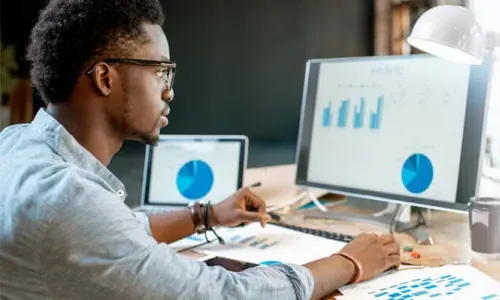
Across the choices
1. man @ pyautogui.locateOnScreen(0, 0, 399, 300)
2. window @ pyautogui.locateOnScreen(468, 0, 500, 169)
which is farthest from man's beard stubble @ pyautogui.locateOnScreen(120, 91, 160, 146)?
window @ pyautogui.locateOnScreen(468, 0, 500, 169)

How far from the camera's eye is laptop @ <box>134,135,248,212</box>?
1.56 metres

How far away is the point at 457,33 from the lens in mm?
1119

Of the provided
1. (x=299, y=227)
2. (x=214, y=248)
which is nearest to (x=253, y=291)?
(x=214, y=248)

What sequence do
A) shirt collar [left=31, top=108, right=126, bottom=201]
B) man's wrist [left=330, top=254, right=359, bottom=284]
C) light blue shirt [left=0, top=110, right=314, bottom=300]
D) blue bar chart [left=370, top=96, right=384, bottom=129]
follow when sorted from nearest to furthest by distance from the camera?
light blue shirt [left=0, top=110, right=314, bottom=300] < shirt collar [left=31, top=108, right=126, bottom=201] < man's wrist [left=330, top=254, right=359, bottom=284] < blue bar chart [left=370, top=96, right=384, bottom=129]

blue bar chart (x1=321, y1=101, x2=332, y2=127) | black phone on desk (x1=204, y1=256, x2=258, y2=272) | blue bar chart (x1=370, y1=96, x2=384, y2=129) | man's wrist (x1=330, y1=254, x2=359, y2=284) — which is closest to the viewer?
man's wrist (x1=330, y1=254, x2=359, y2=284)

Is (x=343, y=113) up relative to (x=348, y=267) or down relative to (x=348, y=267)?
up

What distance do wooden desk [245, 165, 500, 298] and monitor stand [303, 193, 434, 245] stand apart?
0.8 inches

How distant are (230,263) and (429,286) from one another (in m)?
0.39

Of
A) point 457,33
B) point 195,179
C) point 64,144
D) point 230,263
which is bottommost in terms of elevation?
point 230,263

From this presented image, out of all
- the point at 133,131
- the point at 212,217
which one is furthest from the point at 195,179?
the point at 133,131

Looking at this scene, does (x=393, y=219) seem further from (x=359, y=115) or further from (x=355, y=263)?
(x=355, y=263)

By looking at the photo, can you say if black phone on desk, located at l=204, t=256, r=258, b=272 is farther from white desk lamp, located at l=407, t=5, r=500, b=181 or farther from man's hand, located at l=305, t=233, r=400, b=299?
white desk lamp, located at l=407, t=5, r=500, b=181

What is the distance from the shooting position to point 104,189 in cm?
78

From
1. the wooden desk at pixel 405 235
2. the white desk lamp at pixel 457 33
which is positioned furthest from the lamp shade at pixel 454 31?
the wooden desk at pixel 405 235
